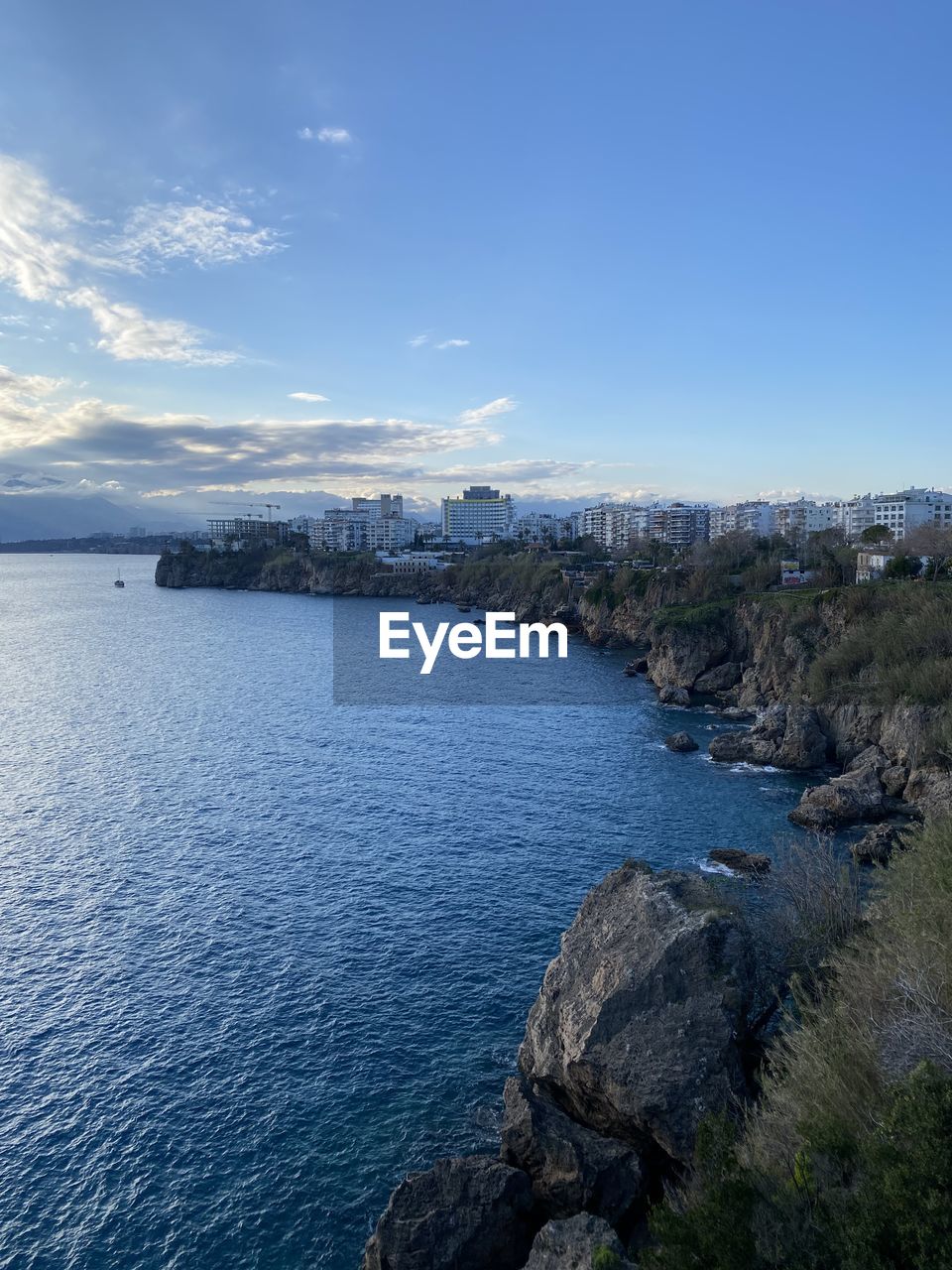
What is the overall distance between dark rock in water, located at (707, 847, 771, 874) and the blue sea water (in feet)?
6.42

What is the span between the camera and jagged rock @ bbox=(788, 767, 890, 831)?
39562 mm

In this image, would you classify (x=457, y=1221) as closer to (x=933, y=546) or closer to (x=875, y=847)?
(x=875, y=847)

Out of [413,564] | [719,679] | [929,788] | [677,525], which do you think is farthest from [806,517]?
[929,788]

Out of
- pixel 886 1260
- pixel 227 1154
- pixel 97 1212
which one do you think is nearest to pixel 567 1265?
pixel 886 1260

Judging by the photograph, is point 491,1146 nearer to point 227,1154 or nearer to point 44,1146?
point 227,1154

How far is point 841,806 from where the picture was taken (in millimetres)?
40281

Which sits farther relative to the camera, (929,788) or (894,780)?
(894,780)

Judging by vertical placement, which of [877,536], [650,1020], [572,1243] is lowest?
[572,1243]

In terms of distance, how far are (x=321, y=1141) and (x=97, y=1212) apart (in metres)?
5.06

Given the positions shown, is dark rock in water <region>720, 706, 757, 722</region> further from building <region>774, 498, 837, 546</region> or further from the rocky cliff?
building <region>774, 498, 837, 546</region>

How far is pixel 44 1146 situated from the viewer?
2016cm

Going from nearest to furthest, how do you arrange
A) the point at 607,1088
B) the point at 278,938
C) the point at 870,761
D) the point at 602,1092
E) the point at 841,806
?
1. the point at 607,1088
2. the point at 602,1092
3. the point at 278,938
4. the point at 841,806
5. the point at 870,761

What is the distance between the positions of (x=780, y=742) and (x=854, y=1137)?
40.6 m

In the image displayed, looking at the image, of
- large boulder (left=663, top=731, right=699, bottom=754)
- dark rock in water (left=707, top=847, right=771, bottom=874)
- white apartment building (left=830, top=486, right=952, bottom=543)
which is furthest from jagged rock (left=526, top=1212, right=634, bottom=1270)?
white apartment building (left=830, top=486, right=952, bottom=543)
